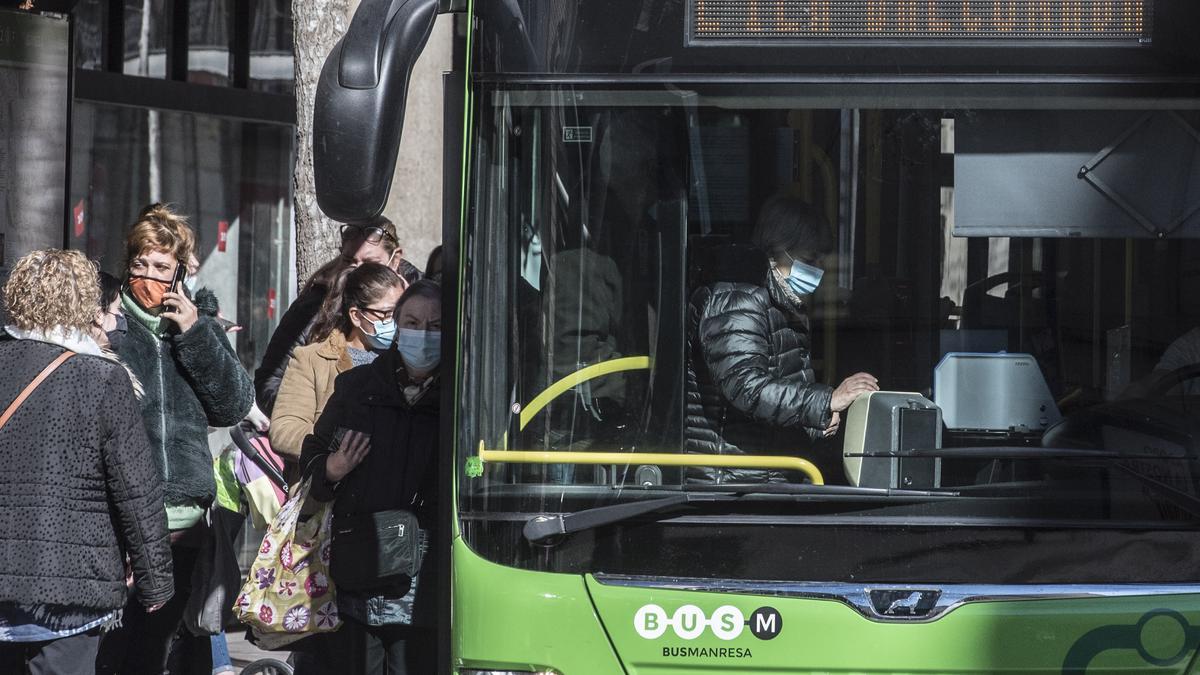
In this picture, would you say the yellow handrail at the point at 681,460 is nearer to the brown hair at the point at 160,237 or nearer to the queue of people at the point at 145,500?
the queue of people at the point at 145,500

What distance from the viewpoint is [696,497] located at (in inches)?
124

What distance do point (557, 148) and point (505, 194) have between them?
0.15 m

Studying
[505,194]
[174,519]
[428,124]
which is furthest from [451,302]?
[428,124]

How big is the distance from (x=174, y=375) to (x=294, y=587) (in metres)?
Result: 1.11

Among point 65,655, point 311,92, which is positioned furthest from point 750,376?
point 311,92

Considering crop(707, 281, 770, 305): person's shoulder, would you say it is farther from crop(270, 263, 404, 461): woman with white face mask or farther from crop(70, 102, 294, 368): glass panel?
crop(70, 102, 294, 368): glass panel

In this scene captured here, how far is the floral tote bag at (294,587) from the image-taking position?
4391mm

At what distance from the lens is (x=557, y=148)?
10.8ft

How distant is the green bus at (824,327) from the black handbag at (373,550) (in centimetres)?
93

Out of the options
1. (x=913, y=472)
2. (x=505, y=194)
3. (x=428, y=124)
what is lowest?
(x=913, y=472)

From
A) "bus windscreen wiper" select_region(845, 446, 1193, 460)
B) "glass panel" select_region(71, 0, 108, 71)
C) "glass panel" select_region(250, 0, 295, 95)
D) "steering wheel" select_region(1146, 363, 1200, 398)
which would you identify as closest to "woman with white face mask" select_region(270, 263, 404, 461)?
"bus windscreen wiper" select_region(845, 446, 1193, 460)

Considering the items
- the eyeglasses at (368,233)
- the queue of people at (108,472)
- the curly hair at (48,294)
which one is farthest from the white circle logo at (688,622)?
the eyeglasses at (368,233)

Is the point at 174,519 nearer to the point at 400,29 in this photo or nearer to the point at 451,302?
the point at 451,302

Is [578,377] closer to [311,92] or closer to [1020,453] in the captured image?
[1020,453]
